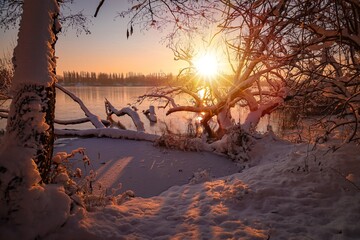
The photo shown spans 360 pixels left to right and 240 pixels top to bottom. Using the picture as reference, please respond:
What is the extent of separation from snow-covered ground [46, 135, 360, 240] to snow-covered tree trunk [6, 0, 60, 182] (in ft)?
3.21

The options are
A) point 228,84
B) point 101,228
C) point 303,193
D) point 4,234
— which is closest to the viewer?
point 4,234

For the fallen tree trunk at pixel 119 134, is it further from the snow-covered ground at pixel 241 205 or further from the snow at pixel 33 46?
the snow at pixel 33 46

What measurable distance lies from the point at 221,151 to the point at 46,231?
21.8 feet

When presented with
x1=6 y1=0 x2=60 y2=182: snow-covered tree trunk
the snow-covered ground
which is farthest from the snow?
the snow-covered ground

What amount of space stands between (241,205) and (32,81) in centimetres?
334

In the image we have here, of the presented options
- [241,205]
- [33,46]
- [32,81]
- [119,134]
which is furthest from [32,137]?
[119,134]

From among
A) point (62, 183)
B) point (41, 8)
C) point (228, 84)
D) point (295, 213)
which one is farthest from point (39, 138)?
point (228, 84)

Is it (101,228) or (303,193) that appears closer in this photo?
(101,228)

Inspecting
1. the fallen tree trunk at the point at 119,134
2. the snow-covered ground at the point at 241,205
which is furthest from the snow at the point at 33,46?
the fallen tree trunk at the point at 119,134

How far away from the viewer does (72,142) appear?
8875mm

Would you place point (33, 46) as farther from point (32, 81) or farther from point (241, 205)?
point (241, 205)

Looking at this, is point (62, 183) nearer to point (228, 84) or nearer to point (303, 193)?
point (303, 193)

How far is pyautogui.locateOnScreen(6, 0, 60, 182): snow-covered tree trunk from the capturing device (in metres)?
2.84

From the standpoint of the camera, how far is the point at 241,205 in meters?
4.00
